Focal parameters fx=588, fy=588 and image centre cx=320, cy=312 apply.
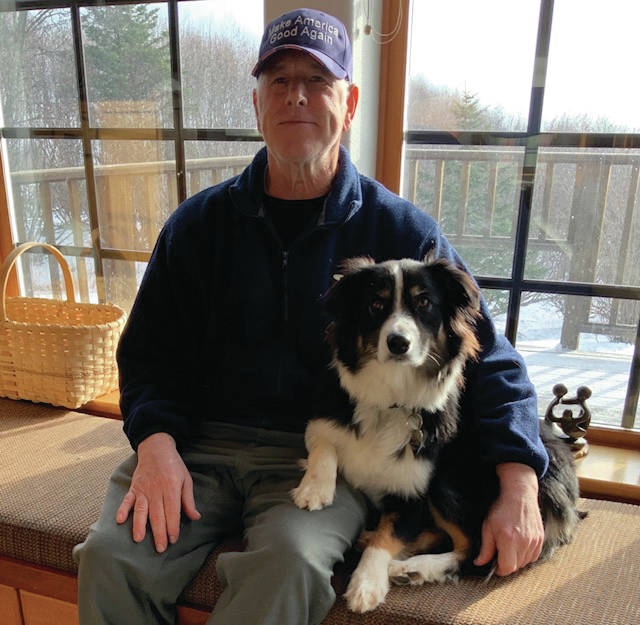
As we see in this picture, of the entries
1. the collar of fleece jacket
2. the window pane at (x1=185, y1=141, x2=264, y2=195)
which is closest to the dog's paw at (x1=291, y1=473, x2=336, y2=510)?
the collar of fleece jacket

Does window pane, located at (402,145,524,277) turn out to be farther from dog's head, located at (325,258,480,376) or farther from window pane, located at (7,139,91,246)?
window pane, located at (7,139,91,246)

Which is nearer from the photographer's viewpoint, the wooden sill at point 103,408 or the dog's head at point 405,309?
the dog's head at point 405,309

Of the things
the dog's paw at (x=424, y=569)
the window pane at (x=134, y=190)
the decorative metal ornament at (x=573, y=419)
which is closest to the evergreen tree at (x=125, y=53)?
the window pane at (x=134, y=190)

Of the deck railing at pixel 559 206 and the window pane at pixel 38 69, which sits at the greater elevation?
the window pane at pixel 38 69

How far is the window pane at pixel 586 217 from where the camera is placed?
1923 mm

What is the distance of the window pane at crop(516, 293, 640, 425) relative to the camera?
6.65 ft

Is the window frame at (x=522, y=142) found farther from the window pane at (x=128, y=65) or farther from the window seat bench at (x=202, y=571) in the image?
the window pane at (x=128, y=65)

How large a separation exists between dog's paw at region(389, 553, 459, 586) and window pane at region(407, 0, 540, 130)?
4.56ft

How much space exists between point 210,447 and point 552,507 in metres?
0.85

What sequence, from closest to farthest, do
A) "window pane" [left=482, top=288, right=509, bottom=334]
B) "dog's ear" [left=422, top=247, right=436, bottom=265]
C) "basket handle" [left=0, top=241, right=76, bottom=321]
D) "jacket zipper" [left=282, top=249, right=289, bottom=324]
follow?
1. "dog's ear" [left=422, top=247, right=436, bottom=265]
2. "jacket zipper" [left=282, top=249, right=289, bottom=324]
3. "window pane" [left=482, top=288, right=509, bottom=334]
4. "basket handle" [left=0, top=241, right=76, bottom=321]

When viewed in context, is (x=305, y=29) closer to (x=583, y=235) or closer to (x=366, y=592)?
(x=583, y=235)

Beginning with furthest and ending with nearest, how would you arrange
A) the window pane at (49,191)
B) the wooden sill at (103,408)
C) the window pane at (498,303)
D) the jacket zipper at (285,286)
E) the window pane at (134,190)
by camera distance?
the window pane at (49,191), the window pane at (134,190), the wooden sill at (103,408), the window pane at (498,303), the jacket zipper at (285,286)

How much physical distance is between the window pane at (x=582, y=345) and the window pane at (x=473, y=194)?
22cm

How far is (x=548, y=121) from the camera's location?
1.93 meters
